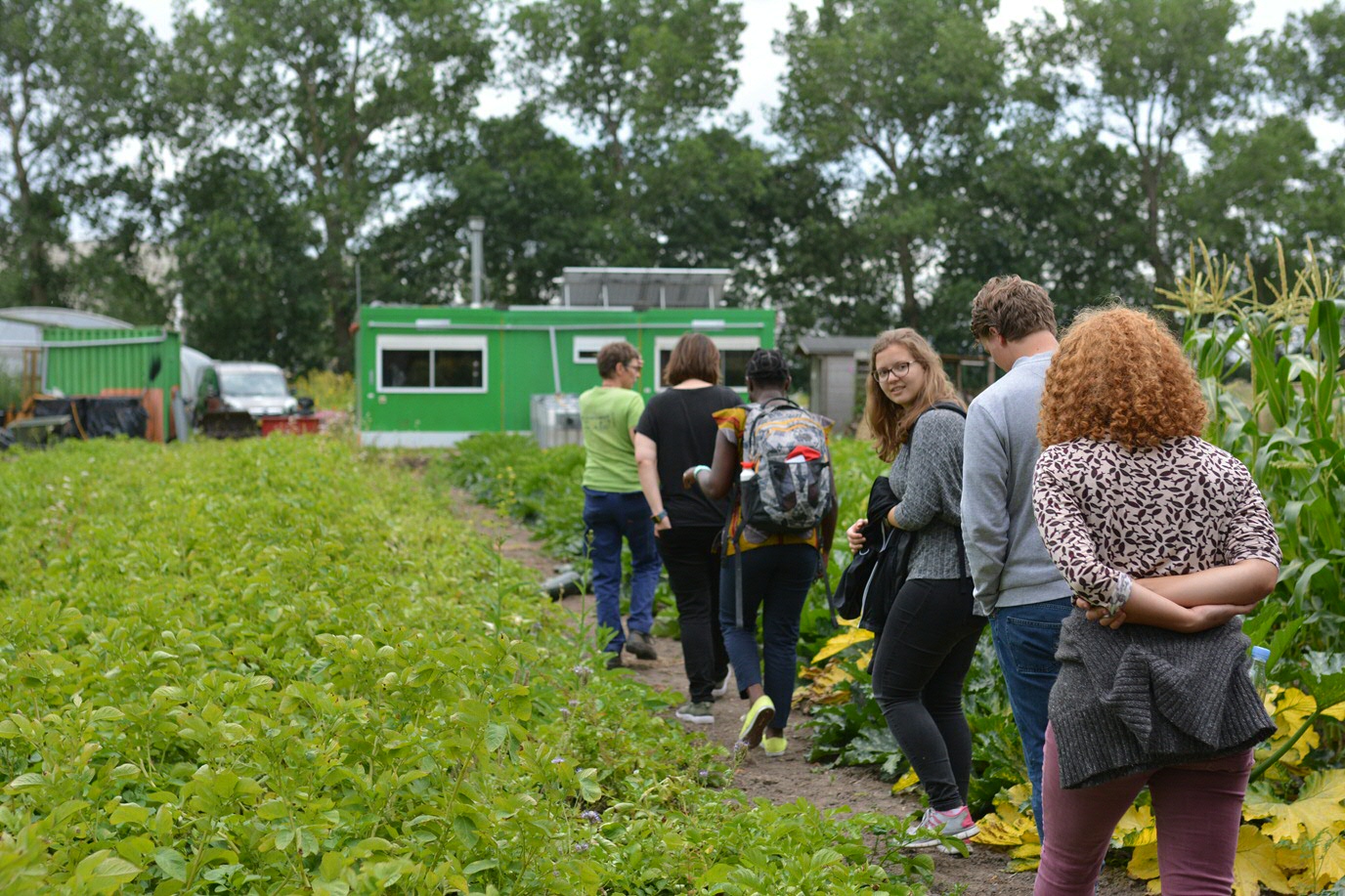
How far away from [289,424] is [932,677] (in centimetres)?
2397

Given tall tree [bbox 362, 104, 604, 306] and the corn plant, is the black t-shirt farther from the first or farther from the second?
tall tree [bbox 362, 104, 604, 306]

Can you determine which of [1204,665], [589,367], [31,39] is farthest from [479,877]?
[31,39]

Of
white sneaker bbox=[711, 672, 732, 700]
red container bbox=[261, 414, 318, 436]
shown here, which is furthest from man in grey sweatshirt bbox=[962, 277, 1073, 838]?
red container bbox=[261, 414, 318, 436]

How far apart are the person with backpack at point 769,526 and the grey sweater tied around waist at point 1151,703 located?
2711 millimetres

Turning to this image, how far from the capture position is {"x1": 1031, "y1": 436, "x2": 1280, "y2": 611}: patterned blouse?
2.77 m

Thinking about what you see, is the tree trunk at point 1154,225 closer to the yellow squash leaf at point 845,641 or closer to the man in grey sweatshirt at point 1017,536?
the yellow squash leaf at point 845,641

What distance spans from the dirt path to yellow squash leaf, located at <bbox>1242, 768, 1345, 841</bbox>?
1.49 feet

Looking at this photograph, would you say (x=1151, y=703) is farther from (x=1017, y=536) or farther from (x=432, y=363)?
(x=432, y=363)

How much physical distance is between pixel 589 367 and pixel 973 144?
25957 millimetres

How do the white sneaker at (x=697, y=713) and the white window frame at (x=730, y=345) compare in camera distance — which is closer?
the white sneaker at (x=697, y=713)

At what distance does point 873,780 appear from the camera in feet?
18.3

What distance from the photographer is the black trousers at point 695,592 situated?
6523mm

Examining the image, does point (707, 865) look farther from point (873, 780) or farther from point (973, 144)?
point (973, 144)

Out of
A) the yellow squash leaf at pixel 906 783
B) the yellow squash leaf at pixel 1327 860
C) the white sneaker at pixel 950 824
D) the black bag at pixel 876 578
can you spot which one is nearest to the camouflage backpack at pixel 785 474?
the black bag at pixel 876 578
